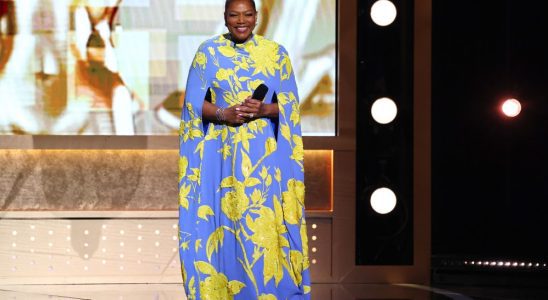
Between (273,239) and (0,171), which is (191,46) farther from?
(273,239)

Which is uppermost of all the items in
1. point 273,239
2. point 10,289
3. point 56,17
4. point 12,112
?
point 56,17

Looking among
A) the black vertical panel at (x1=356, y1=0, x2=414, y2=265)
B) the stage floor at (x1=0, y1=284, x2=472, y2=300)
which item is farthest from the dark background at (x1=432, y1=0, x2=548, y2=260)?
the stage floor at (x1=0, y1=284, x2=472, y2=300)

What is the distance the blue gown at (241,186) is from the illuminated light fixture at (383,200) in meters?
1.69

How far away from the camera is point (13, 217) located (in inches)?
230

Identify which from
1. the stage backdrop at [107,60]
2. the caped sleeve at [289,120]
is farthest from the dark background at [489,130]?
the caped sleeve at [289,120]

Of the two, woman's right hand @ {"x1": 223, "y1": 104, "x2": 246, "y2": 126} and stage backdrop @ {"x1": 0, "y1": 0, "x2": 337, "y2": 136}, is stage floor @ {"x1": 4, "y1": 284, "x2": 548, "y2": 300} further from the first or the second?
woman's right hand @ {"x1": 223, "y1": 104, "x2": 246, "y2": 126}

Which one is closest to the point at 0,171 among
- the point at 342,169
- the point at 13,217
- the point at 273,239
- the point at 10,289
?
the point at 13,217

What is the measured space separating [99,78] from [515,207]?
7.57ft

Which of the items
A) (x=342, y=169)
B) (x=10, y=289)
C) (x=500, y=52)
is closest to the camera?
(x=10, y=289)

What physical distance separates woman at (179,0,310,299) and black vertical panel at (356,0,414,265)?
1.67 meters

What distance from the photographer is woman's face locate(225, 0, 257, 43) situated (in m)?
4.26

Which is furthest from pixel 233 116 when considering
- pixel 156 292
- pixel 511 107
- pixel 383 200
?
pixel 511 107

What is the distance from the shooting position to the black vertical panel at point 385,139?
6.02 metres

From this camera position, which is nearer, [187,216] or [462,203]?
[187,216]
